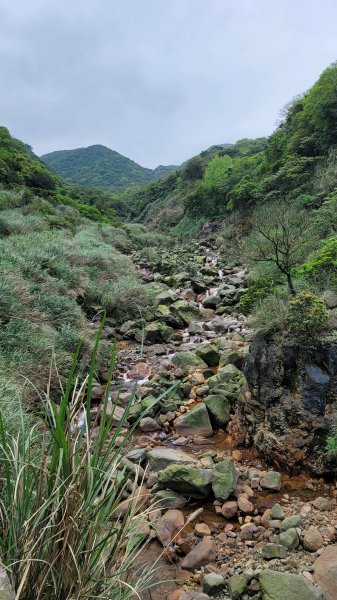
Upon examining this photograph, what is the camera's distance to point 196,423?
489 cm

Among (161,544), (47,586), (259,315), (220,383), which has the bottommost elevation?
(161,544)

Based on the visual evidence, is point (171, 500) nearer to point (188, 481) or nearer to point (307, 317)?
point (188, 481)

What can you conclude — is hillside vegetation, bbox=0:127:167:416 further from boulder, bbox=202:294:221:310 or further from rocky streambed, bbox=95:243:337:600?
boulder, bbox=202:294:221:310

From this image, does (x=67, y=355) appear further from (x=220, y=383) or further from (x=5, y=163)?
(x=5, y=163)

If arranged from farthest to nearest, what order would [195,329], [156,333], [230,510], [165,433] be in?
[195,329] < [156,333] < [165,433] < [230,510]

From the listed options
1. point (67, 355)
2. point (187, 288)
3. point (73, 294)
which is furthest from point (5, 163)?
point (67, 355)

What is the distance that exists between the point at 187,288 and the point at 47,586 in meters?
11.4

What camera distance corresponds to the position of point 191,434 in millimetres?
4859

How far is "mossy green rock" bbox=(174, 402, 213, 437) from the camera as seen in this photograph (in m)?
4.83

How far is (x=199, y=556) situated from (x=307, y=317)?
252 centimetres

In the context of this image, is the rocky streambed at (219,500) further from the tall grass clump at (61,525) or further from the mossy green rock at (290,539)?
the tall grass clump at (61,525)

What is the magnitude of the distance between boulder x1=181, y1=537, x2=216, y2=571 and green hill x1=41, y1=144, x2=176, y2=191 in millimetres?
81689

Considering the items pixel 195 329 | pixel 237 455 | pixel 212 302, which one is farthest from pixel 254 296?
pixel 212 302

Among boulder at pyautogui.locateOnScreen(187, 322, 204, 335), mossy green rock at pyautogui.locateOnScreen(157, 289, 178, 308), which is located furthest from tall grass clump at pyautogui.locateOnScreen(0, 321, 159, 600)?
mossy green rock at pyautogui.locateOnScreen(157, 289, 178, 308)
